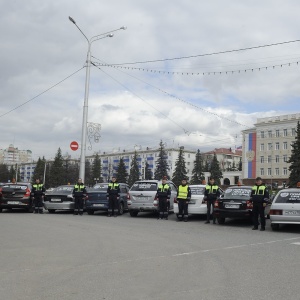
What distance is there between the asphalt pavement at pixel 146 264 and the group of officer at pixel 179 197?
1.43m

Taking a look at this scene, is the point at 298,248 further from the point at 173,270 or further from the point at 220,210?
A: the point at 220,210

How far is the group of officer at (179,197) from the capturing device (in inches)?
592

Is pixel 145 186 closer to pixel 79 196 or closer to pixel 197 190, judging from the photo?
pixel 197 190

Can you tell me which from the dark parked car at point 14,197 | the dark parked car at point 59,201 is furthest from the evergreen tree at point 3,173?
the dark parked car at point 59,201

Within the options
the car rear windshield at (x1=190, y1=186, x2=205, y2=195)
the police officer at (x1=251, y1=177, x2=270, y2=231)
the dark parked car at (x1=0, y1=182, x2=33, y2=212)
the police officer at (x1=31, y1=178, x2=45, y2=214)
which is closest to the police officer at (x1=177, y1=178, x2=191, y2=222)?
the car rear windshield at (x1=190, y1=186, x2=205, y2=195)

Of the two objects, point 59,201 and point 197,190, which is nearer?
point 197,190

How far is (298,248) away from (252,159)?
98497 millimetres

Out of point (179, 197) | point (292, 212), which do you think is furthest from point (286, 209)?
point (179, 197)

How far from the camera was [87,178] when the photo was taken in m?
125

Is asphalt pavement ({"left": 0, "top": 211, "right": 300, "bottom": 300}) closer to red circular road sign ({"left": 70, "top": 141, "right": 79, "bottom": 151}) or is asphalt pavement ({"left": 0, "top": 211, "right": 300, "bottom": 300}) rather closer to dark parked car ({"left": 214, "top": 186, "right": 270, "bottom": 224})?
dark parked car ({"left": 214, "top": 186, "right": 270, "bottom": 224})

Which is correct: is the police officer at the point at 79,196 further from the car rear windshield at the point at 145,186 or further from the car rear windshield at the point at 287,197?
the car rear windshield at the point at 287,197

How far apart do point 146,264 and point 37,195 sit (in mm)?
13830

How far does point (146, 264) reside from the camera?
26.8ft

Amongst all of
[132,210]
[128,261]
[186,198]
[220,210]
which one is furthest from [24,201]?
[128,261]
